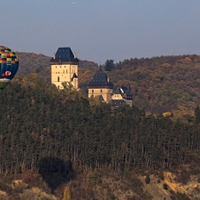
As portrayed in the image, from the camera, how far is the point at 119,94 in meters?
131

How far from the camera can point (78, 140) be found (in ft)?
323

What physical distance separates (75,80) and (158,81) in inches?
1639

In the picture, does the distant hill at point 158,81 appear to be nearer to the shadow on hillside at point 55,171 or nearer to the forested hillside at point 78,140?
the forested hillside at point 78,140

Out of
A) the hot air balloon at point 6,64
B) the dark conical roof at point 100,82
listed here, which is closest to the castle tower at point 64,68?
the dark conical roof at point 100,82

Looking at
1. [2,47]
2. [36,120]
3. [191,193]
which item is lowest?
[191,193]

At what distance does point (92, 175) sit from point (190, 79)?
9722 centimetres

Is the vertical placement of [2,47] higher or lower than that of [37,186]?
higher

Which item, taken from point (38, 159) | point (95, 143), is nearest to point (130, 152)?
point (95, 143)

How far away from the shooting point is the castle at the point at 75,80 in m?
132

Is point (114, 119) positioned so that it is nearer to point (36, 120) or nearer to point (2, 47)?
point (36, 120)

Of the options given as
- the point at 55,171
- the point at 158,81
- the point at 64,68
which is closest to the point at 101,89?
the point at 64,68

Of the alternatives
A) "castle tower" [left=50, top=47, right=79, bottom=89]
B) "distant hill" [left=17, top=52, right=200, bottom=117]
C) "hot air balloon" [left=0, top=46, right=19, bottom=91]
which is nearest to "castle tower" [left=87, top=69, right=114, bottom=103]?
"castle tower" [left=50, top=47, right=79, bottom=89]

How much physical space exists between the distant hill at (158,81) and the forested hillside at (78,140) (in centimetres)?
3468

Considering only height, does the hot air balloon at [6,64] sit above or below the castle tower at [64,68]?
above
